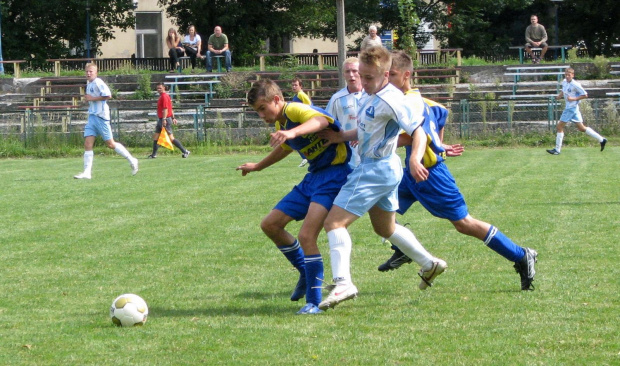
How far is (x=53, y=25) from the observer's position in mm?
43562

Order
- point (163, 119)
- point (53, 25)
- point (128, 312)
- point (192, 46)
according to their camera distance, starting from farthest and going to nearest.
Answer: point (53, 25) → point (192, 46) → point (163, 119) → point (128, 312)

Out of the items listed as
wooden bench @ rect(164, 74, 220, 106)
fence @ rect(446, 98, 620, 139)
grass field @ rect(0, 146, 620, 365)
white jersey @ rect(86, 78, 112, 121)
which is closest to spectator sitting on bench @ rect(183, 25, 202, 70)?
wooden bench @ rect(164, 74, 220, 106)

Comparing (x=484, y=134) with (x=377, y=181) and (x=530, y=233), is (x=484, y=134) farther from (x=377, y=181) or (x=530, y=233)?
(x=377, y=181)

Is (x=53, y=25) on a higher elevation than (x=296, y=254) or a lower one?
higher

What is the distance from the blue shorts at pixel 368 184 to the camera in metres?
5.80

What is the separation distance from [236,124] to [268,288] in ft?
67.4

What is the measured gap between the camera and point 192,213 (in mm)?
Result: 11438

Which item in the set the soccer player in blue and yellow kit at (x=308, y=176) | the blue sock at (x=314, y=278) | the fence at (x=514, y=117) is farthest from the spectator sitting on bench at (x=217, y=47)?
the blue sock at (x=314, y=278)

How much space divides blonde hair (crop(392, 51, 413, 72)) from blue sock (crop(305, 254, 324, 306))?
1479mm

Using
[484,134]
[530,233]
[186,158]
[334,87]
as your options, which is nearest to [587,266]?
[530,233]

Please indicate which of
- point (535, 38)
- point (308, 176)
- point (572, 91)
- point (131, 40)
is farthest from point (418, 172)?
point (131, 40)

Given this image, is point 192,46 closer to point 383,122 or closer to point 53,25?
point 53,25

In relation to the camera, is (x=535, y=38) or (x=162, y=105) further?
(x=535, y=38)

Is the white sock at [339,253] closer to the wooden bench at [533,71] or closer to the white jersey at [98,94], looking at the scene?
the white jersey at [98,94]
